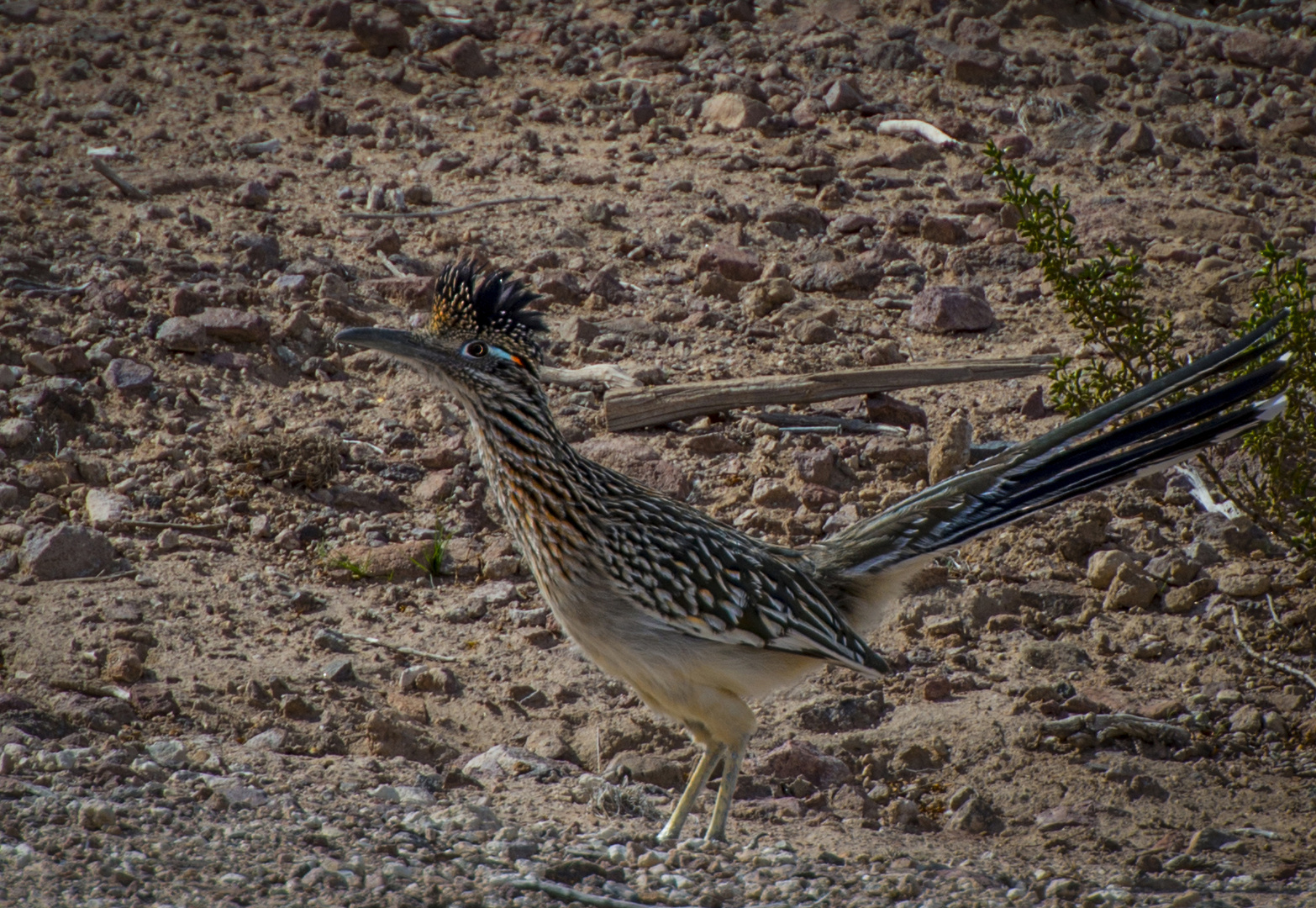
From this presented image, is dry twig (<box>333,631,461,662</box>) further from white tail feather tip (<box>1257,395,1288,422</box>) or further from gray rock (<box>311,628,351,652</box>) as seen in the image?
white tail feather tip (<box>1257,395,1288,422</box>)

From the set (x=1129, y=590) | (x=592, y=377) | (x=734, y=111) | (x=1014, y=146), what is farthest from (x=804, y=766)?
(x=734, y=111)

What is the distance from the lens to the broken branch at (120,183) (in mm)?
9641

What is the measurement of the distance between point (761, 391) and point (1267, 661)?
9.66ft

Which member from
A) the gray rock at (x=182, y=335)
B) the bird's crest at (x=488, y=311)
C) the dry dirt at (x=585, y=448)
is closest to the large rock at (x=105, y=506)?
the dry dirt at (x=585, y=448)

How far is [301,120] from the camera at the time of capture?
430 inches

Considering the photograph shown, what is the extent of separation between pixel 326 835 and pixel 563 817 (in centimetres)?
100

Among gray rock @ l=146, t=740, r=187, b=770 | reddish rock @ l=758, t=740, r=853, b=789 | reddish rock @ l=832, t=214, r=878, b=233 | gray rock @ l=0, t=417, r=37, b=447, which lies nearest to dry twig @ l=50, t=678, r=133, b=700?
gray rock @ l=146, t=740, r=187, b=770

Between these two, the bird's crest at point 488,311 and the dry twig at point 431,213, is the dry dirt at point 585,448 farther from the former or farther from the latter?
the bird's crest at point 488,311

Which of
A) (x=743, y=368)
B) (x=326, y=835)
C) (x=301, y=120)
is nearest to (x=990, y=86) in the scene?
(x=743, y=368)

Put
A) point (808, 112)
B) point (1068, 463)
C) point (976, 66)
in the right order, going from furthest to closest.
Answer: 1. point (976, 66)
2. point (808, 112)
3. point (1068, 463)

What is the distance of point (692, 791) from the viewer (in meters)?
5.35

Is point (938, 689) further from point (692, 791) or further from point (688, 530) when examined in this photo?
point (688, 530)

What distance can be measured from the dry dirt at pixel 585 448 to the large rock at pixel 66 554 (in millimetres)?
17

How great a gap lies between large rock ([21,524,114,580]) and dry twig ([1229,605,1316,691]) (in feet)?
17.4
